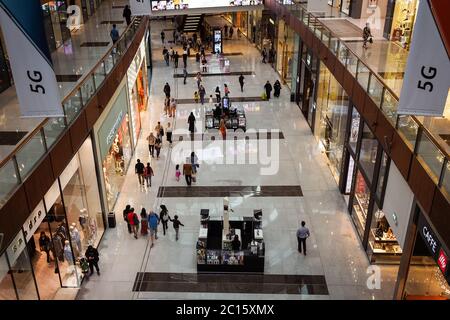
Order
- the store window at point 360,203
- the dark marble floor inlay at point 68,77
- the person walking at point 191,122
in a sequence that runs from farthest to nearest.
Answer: the person walking at point 191,122 < the dark marble floor inlay at point 68,77 < the store window at point 360,203

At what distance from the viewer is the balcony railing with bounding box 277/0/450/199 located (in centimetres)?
809

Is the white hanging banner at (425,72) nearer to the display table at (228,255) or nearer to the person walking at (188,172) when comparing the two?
the display table at (228,255)

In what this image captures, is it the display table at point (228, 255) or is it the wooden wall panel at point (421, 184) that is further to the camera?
the display table at point (228, 255)

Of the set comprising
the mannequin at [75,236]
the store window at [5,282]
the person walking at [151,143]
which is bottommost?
the person walking at [151,143]

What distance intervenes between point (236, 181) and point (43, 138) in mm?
8722

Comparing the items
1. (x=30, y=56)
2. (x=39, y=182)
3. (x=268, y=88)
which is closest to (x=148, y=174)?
(x=39, y=182)

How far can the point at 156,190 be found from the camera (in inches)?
646

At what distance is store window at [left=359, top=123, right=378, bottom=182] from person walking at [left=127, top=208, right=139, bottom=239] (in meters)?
7.10

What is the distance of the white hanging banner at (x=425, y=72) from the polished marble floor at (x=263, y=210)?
596cm

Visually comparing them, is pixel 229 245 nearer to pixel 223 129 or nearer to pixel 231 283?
pixel 231 283

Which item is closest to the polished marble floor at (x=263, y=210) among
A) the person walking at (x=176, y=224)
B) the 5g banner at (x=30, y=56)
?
the person walking at (x=176, y=224)

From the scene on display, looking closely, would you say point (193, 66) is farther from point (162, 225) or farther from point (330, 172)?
point (162, 225)

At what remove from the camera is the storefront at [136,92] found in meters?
19.6
